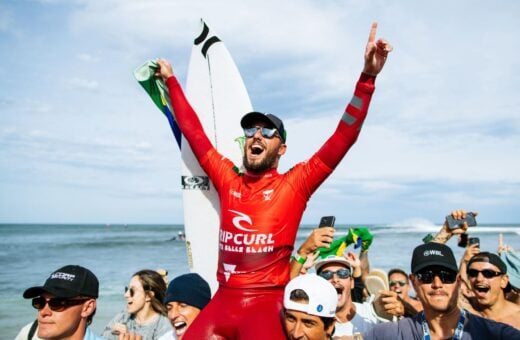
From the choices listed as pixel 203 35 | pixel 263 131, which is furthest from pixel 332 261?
pixel 203 35

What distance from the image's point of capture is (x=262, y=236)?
3.25 metres

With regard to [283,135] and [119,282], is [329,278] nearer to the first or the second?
[283,135]

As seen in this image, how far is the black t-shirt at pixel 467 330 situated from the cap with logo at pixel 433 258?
1.02ft

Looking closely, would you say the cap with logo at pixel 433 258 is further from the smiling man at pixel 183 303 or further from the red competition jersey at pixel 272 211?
the smiling man at pixel 183 303

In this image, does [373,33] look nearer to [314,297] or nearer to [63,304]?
[314,297]

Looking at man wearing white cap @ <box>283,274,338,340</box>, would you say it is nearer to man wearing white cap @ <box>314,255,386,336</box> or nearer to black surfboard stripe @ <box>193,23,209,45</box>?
man wearing white cap @ <box>314,255,386,336</box>

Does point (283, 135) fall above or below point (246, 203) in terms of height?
above

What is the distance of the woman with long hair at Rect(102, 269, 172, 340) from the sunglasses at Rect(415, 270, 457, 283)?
9.22ft

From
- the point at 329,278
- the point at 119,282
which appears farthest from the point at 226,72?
the point at 119,282

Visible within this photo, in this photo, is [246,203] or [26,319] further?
[26,319]

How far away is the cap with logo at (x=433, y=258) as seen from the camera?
108 inches

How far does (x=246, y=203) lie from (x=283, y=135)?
62 cm

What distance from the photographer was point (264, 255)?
3.24 m

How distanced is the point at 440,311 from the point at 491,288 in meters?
1.76
